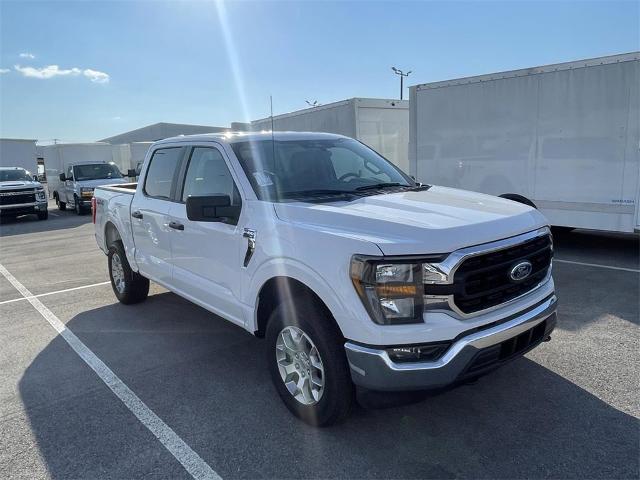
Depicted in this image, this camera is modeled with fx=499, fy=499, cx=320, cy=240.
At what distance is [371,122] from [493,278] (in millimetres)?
8843

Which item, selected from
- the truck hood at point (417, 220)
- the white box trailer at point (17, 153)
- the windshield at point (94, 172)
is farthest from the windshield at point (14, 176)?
the truck hood at point (417, 220)

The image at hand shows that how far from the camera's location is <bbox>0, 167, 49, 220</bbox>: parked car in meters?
16.6

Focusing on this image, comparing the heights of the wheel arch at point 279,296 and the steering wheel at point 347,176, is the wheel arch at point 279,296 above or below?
below

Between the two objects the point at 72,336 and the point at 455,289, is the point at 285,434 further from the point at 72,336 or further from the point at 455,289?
the point at 72,336

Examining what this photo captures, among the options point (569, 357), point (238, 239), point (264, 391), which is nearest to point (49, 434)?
point (264, 391)

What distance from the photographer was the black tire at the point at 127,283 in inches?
231

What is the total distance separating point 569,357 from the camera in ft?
13.6

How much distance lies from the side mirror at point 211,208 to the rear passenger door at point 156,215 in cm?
118

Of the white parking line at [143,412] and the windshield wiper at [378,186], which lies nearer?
the white parking line at [143,412]

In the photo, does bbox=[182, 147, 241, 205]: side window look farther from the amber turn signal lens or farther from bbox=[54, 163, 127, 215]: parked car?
bbox=[54, 163, 127, 215]: parked car

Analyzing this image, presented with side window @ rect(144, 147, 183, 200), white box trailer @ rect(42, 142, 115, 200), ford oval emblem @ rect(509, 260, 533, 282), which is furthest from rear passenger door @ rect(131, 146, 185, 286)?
white box trailer @ rect(42, 142, 115, 200)

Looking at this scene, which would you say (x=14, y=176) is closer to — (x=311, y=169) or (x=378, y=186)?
(x=311, y=169)

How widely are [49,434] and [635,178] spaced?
305 inches

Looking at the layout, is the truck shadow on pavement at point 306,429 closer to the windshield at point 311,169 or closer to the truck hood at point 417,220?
the truck hood at point 417,220
